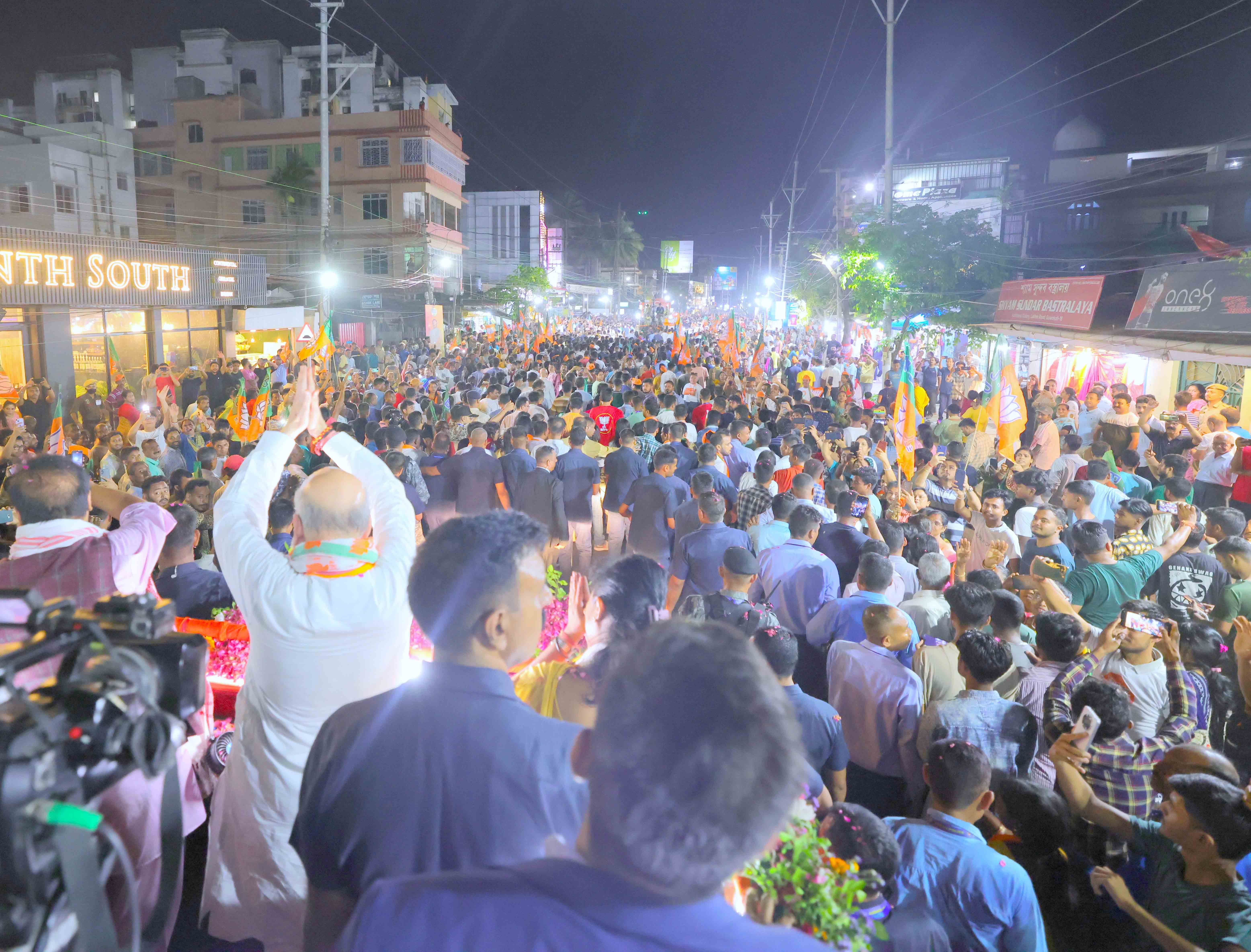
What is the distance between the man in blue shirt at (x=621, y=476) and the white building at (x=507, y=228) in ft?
220

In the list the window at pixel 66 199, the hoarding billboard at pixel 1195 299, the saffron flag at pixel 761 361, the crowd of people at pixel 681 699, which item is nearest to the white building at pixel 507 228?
the window at pixel 66 199

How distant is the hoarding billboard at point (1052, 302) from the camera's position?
57.2ft

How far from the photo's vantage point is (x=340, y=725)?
6.12ft

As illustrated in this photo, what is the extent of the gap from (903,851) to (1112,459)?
799 centimetres

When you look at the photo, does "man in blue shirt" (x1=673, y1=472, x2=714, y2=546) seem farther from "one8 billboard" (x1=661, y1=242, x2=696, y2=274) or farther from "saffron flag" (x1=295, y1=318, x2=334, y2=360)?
"one8 billboard" (x1=661, y1=242, x2=696, y2=274)

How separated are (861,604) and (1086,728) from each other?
1.48 m

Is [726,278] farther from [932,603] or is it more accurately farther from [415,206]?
[932,603]

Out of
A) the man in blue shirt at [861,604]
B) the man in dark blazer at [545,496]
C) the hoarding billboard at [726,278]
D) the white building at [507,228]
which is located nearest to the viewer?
the man in blue shirt at [861,604]

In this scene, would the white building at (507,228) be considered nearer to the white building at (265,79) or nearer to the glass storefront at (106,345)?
the white building at (265,79)

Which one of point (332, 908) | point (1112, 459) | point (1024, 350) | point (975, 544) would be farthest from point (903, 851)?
point (1024, 350)

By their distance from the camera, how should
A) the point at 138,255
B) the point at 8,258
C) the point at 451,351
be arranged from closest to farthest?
1. the point at 8,258
2. the point at 138,255
3. the point at 451,351

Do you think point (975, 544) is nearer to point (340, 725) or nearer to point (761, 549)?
point (761, 549)

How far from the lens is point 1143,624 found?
3.99 m

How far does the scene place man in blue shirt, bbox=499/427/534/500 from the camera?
8.35 meters
